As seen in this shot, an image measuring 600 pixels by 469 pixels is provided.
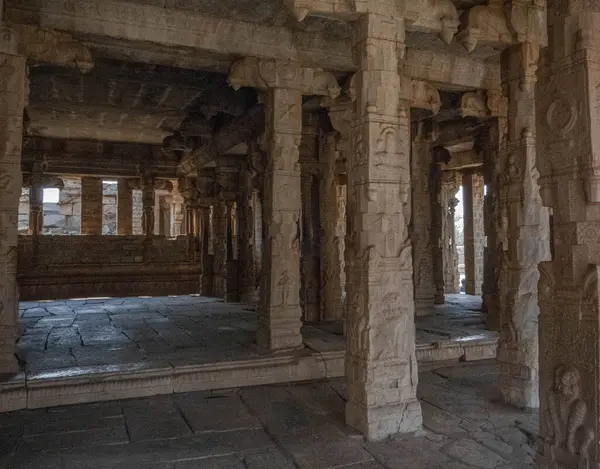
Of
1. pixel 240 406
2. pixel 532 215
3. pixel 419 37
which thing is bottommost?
Result: pixel 240 406

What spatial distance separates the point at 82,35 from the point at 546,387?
20.9ft

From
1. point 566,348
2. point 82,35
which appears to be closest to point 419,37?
point 82,35

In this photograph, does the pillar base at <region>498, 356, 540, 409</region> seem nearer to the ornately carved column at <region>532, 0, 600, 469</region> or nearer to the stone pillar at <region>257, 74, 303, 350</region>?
the ornately carved column at <region>532, 0, 600, 469</region>

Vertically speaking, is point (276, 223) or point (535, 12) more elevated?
point (535, 12)


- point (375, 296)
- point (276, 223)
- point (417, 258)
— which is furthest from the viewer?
point (417, 258)

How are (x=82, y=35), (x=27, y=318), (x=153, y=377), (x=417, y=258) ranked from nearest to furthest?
(x=153, y=377) → (x=82, y=35) → (x=27, y=318) → (x=417, y=258)

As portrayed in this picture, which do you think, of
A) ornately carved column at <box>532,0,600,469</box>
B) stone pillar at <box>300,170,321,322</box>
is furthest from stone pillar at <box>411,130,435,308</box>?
ornately carved column at <box>532,0,600,469</box>

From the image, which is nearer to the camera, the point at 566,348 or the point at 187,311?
the point at 566,348

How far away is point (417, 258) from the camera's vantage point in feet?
38.1

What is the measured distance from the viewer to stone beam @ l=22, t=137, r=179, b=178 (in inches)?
617

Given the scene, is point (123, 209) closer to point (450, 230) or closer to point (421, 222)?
point (450, 230)

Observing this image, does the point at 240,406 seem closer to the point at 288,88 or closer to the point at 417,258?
the point at 288,88

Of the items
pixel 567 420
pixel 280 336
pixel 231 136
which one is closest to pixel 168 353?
pixel 280 336

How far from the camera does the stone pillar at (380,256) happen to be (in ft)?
15.3
